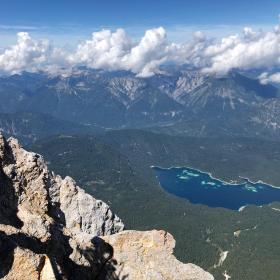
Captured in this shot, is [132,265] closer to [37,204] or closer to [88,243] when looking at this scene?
[88,243]

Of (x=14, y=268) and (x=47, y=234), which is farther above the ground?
(x=14, y=268)

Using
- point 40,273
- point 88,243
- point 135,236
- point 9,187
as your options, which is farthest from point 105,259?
point 40,273

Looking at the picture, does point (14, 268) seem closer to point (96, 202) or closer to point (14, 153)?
point (14, 153)

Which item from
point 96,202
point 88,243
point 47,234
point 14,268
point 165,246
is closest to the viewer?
point 14,268

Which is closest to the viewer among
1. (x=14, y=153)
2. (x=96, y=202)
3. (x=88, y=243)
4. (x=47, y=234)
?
(x=47, y=234)

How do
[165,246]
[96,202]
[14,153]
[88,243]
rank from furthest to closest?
[96,202] → [14,153] → [165,246] → [88,243]

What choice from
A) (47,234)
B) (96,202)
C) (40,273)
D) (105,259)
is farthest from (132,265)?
(96,202)

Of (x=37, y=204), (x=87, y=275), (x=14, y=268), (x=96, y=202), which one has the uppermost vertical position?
(x=14, y=268)

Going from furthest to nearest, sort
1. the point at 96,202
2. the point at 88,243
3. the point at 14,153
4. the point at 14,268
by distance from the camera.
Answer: the point at 96,202
the point at 14,153
the point at 88,243
the point at 14,268

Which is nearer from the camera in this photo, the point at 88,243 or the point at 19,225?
the point at 19,225
